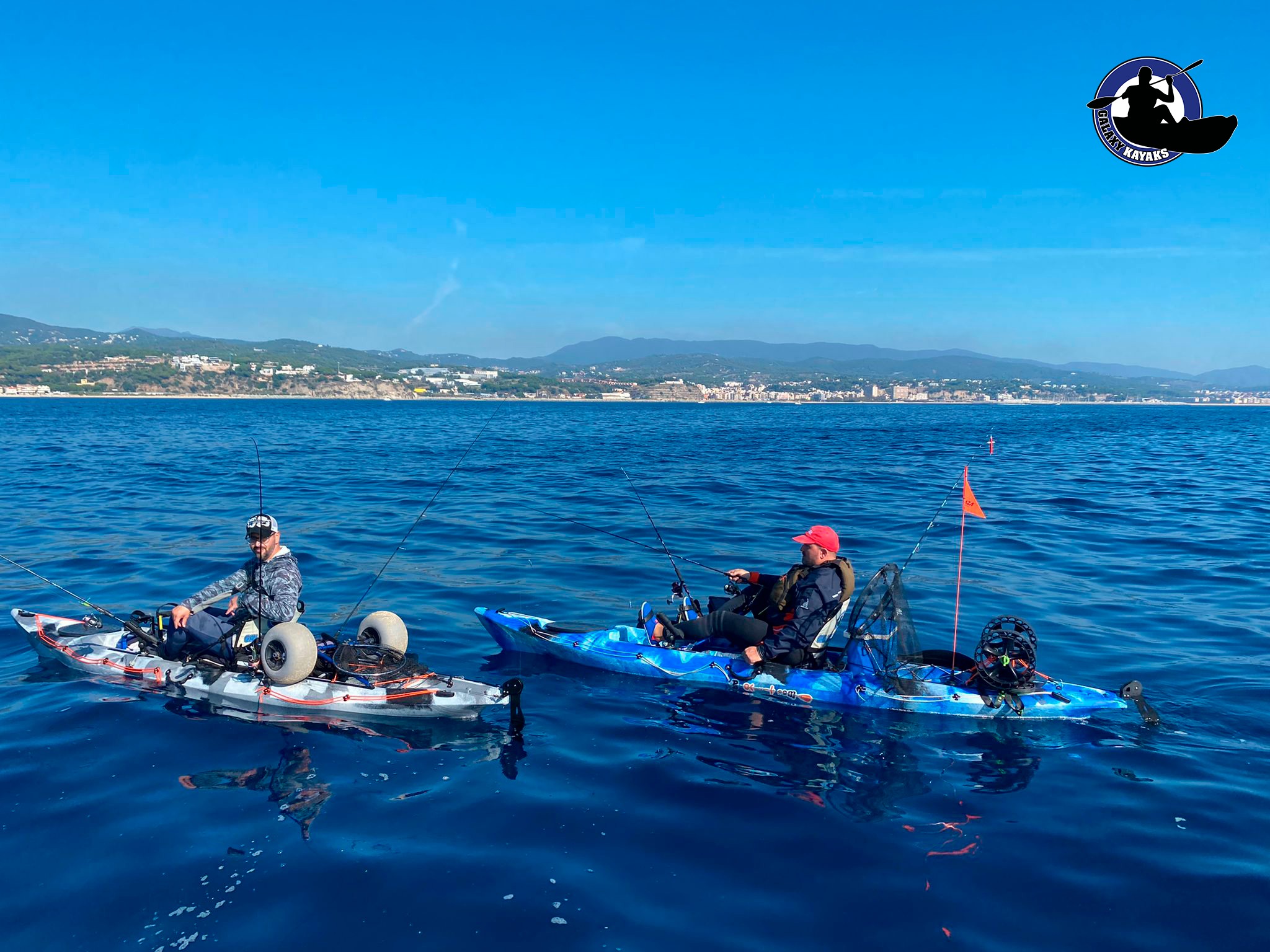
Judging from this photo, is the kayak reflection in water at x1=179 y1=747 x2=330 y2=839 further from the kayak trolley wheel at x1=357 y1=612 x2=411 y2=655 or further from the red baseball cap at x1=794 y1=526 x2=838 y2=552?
the red baseball cap at x1=794 y1=526 x2=838 y2=552

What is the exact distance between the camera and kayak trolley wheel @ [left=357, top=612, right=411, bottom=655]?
29.8 feet

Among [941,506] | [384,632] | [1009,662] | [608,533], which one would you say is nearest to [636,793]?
[384,632]

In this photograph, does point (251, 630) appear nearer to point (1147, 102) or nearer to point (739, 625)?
point (739, 625)

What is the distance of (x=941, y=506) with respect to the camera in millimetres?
21828

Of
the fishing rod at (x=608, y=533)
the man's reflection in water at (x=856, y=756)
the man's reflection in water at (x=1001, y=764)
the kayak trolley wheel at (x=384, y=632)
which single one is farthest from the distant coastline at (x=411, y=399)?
the man's reflection in water at (x=1001, y=764)

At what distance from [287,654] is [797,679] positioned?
19.3 ft

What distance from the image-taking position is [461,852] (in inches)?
234

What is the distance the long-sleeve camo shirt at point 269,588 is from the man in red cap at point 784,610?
4683 millimetres

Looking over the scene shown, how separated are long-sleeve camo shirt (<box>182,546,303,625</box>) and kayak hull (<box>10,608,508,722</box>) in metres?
0.73

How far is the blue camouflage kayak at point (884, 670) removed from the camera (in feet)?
28.3

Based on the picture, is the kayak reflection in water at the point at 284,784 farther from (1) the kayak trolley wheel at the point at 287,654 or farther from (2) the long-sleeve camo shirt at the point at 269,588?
(2) the long-sleeve camo shirt at the point at 269,588

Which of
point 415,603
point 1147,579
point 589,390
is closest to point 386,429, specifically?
point 415,603

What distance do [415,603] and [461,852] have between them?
25.0 feet

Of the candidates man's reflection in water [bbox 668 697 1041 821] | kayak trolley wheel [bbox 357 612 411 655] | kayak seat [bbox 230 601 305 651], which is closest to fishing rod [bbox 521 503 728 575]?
man's reflection in water [bbox 668 697 1041 821]
